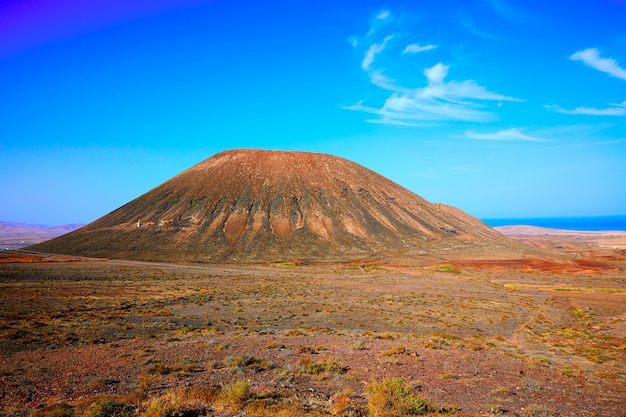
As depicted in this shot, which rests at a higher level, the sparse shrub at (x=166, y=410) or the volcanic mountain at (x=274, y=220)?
the volcanic mountain at (x=274, y=220)

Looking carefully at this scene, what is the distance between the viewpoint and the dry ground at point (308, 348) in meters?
10.3

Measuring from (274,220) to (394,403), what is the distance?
7306 centimetres

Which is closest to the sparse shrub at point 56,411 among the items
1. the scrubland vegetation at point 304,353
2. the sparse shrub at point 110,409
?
the scrubland vegetation at point 304,353

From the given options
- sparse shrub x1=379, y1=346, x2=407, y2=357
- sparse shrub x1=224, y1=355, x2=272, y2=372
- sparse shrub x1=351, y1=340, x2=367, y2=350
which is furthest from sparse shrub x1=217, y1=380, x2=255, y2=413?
sparse shrub x1=351, y1=340, x2=367, y2=350

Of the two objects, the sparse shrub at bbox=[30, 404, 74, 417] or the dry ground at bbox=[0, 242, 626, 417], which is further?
the dry ground at bbox=[0, 242, 626, 417]

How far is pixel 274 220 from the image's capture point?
81.7 meters

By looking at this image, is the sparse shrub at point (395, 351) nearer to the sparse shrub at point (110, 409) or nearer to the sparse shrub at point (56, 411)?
the sparse shrub at point (110, 409)

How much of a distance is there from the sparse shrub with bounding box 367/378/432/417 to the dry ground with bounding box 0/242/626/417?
38 centimetres

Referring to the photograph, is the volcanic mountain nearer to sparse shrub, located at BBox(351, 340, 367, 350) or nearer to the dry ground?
the dry ground

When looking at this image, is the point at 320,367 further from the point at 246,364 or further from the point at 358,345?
the point at 358,345

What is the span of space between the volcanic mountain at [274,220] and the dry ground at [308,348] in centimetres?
3651

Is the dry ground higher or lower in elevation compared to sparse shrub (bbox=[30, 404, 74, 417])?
Answer: lower

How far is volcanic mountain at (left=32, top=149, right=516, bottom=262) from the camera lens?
72688mm

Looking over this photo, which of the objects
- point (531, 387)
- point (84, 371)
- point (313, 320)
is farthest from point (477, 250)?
point (84, 371)
